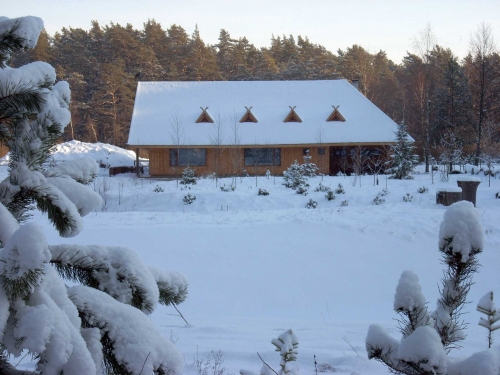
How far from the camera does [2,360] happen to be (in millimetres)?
1602

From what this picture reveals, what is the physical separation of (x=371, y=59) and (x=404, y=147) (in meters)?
45.9

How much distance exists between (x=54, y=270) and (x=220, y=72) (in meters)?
51.5

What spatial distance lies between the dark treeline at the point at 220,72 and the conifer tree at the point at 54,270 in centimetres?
3500

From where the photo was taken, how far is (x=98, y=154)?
31.2 meters

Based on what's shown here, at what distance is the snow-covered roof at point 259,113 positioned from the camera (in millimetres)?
26219

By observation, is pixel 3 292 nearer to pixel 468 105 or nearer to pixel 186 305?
pixel 186 305

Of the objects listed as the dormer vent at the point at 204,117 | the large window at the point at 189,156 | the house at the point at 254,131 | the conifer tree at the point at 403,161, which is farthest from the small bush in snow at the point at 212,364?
the dormer vent at the point at 204,117

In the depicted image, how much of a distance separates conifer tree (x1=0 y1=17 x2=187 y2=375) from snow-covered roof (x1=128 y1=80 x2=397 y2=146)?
78.6 feet

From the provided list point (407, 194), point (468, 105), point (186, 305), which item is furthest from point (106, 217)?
point (468, 105)

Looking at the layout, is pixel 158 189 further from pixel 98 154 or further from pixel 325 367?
pixel 98 154

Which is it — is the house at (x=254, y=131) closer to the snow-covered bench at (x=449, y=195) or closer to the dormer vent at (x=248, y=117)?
the dormer vent at (x=248, y=117)

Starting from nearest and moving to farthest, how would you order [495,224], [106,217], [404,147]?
[495,224] < [106,217] < [404,147]

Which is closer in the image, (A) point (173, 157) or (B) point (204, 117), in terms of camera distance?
(A) point (173, 157)

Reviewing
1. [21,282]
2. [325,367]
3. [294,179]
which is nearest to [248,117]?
[294,179]
